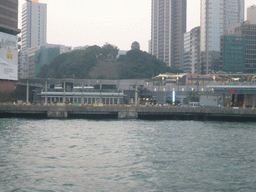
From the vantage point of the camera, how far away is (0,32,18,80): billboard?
426 ft

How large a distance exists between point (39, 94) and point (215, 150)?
3941 inches

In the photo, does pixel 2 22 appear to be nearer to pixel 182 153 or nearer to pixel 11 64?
pixel 11 64

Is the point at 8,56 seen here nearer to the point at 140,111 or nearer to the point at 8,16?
the point at 8,16

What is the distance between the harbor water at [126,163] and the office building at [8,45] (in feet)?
262

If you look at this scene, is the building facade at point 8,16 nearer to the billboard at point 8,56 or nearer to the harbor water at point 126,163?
the billboard at point 8,56

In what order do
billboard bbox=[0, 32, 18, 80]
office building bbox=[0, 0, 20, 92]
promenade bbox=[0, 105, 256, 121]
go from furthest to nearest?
office building bbox=[0, 0, 20, 92], billboard bbox=[0, 32, 18, 80], promenade bbox=[0, 105, 256, 121]

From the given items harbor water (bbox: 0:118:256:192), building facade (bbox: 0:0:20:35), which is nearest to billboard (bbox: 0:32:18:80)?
building facade (bbox: 0:0:20:35)

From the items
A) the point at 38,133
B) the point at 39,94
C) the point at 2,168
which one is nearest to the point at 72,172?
the point at 2,168

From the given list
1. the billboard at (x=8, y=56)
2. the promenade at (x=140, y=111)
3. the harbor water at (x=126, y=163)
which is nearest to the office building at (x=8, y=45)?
the billboard at (x=8, y=56)

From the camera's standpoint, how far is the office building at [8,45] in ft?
428

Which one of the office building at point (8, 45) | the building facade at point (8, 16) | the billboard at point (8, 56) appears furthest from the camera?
the building facade at point (8, 16)

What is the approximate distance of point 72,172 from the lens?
3231cm

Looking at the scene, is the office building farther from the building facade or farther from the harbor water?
the harbor water

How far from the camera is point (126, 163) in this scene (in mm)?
36844
